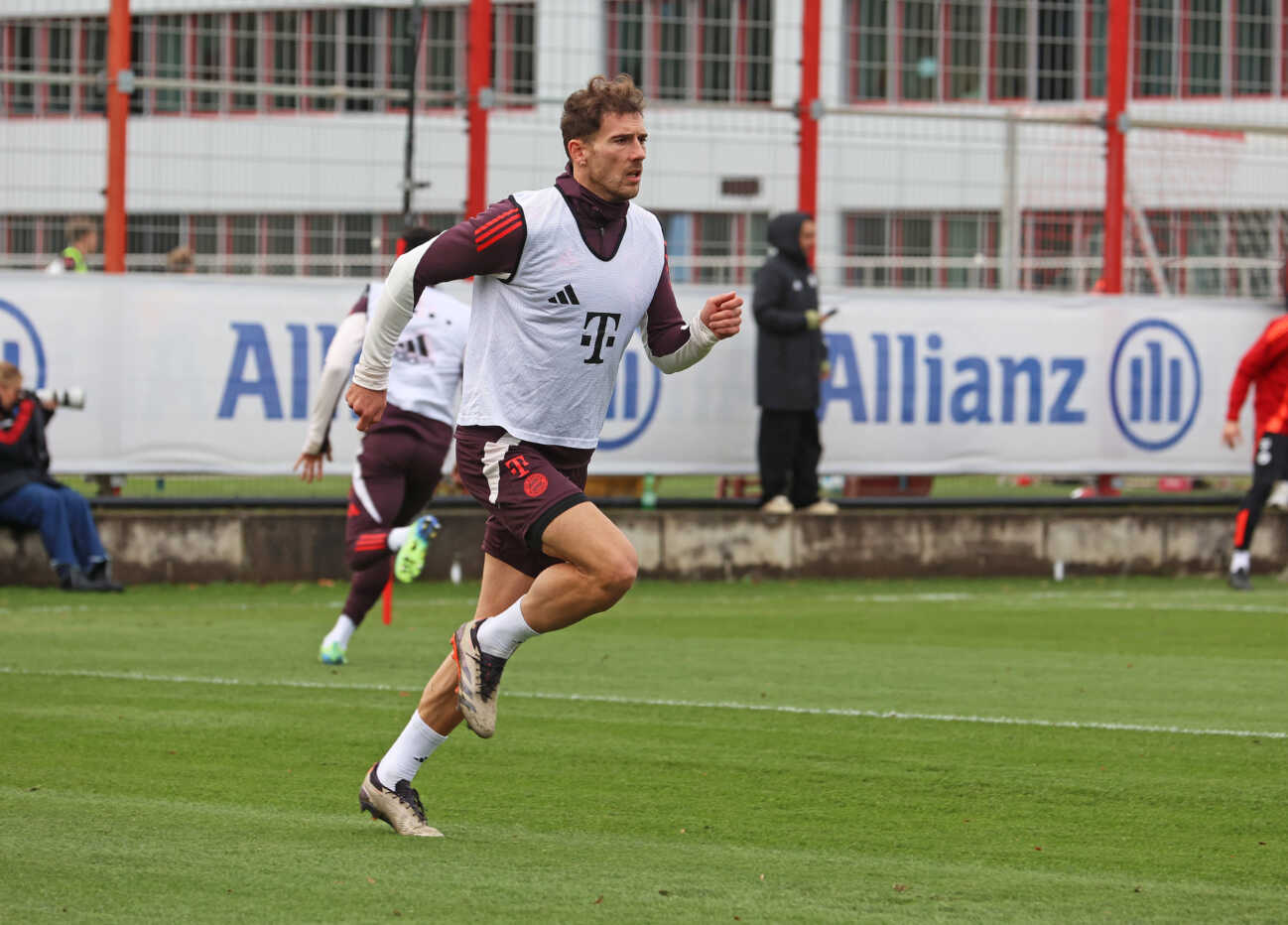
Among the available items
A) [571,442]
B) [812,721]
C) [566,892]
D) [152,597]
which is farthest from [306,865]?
[152,597]

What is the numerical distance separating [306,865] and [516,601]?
0.99 metres

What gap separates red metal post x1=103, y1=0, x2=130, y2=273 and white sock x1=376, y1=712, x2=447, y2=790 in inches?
375

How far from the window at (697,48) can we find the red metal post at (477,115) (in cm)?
119

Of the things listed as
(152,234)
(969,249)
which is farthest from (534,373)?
(969,249)

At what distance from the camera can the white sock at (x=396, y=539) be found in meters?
9.99

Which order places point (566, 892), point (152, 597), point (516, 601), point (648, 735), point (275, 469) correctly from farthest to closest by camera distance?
1. point (275, 469)
2. point (152, 597)
3. point (648, 735)
4. point (516, 601)
5. point (566, 892)

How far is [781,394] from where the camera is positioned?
49.0 feet

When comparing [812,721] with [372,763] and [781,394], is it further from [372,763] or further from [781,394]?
[781,394]

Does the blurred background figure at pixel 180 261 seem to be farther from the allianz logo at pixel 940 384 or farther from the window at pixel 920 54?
the window at pixel 920 54

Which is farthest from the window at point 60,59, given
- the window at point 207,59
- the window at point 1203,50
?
the window at point 1203,50

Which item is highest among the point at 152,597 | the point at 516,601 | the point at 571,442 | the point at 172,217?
the point at 172,217

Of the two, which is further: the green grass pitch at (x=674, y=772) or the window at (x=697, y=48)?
the window at (x=697, y=48)

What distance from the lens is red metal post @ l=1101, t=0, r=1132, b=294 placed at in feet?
53.2

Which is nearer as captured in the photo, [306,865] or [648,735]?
[306,865]
